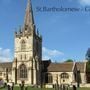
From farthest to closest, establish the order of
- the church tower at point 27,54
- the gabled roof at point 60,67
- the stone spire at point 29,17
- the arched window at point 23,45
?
the stone spire at point 29,17 < the arched window at point 23,45 < the gabled roof at point 60,67 < the church tower at point 27,54

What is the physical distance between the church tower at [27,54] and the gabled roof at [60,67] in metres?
3.79

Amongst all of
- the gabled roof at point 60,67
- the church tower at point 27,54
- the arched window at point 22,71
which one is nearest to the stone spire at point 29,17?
the church tower at point 27,54

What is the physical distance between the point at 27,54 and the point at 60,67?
9.83 m

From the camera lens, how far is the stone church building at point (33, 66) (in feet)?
286

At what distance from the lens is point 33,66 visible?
86.9 metres

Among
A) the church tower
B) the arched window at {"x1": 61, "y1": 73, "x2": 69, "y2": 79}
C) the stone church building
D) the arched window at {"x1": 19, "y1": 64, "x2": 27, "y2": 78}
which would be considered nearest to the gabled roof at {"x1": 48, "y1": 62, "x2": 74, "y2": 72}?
the stone church building

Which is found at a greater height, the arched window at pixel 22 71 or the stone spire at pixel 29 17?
the stone spire at pixel 29 17

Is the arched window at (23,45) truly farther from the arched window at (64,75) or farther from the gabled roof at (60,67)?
the arched window at (64,75)

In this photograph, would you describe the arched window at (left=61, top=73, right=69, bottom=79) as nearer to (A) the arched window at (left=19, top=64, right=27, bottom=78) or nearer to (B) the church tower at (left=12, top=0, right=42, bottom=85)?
(B) the church tower at (left=12, top=0, right=42, bottom=85)

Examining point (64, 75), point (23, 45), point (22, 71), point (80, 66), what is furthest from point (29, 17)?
point (80, 66)

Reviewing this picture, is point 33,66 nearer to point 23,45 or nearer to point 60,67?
point 23,45

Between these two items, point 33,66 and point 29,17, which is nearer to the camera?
point 33,66

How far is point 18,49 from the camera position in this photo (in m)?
90.8

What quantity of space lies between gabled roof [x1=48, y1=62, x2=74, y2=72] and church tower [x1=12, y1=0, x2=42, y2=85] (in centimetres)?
379
